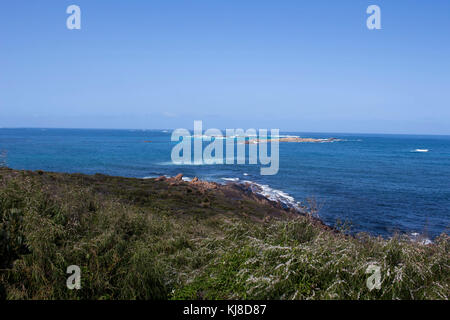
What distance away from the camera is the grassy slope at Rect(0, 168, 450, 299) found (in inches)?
179

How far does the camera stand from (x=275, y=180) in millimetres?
36406

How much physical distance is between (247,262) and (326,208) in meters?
19.4

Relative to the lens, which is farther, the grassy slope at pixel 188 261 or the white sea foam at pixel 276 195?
the white sea foam at pixel 276 195

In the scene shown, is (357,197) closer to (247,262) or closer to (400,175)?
(400,175)

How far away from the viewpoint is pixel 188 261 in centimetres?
611

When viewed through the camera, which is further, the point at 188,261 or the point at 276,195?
the point at 276,195

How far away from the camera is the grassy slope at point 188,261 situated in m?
4.54

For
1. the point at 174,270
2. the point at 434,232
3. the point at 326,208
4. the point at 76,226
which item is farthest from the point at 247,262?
the point at 326,208

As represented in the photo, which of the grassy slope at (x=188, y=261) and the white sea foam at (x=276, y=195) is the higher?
the grassy slope at (x=188, y=261)

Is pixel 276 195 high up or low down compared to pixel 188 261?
down

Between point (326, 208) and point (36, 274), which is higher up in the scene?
point (36, 274)

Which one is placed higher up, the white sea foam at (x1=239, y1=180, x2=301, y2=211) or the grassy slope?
the grassy slope
